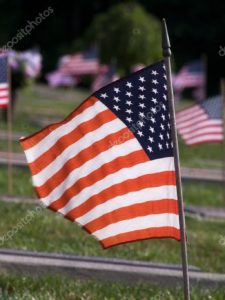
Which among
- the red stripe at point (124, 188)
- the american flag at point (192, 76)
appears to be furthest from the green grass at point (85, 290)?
the american flag at point (192, 76)

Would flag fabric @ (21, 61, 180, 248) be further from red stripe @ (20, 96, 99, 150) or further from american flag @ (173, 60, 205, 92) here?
american flag @ (173, 60, 205, 92)

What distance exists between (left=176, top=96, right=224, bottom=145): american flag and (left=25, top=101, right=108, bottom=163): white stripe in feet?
22.5

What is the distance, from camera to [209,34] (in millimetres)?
51594

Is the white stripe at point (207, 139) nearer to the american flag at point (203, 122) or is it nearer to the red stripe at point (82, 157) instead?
the american flag at point (203, 122)

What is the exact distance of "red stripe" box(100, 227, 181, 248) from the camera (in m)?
6.15

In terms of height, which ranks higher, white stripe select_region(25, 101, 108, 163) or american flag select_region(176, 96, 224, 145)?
white stripe select_region(25, 101, 108, 163)

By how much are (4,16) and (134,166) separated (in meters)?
48.4

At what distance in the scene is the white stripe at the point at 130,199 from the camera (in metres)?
6.20

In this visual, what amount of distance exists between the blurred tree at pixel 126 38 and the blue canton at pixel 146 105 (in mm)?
23124

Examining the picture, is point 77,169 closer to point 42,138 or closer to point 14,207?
point 42,138

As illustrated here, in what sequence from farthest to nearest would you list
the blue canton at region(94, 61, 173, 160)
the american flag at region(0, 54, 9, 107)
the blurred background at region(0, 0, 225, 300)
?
the american flag at region(0, 54, 9, 107), the blurred background at region(0, 0, 225, 300), the blue canton at region(94, 61, 173, 160)

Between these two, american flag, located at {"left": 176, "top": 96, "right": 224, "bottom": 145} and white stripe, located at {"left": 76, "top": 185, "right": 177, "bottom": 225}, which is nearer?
white stripe, located at {"left": 76, "top": 185, "right": 177, "bottom": 225}

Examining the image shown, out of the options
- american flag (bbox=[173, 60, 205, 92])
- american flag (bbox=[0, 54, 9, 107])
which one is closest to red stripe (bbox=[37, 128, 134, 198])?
american flag (bbox=[0, 54, 9, 107])

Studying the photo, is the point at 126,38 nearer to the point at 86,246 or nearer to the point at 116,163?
the point at 86,246
